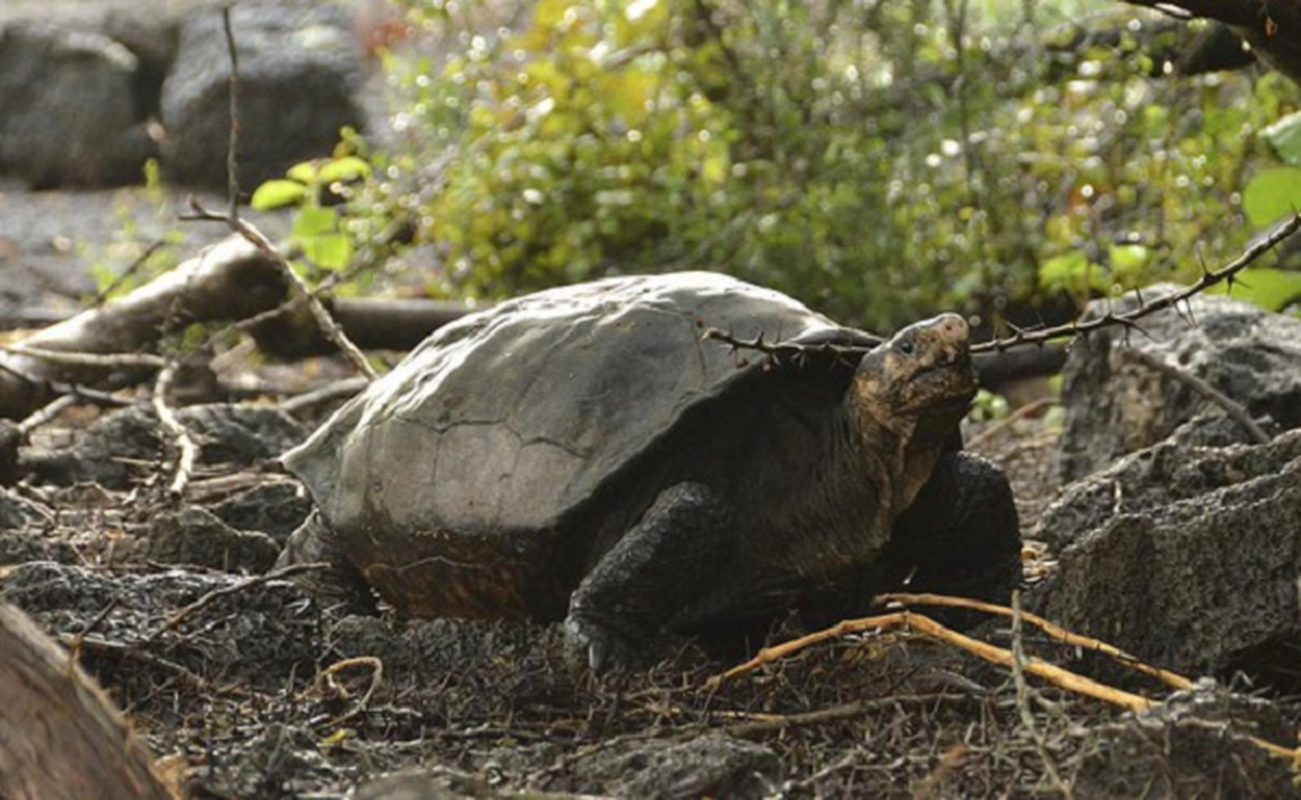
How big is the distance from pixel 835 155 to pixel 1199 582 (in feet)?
15.6

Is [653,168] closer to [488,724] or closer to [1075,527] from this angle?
[1075,527]

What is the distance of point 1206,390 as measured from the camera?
4738 millimetres

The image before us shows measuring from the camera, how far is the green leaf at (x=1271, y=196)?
185 inches

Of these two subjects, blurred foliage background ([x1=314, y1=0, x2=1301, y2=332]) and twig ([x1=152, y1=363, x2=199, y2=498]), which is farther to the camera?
blurred foliage background ([x1=314, y1=0, x2=1301, y2=332])

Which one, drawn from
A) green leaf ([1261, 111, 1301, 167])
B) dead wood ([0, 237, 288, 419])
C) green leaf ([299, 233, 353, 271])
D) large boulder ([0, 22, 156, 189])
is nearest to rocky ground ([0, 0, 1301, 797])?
green leaf ([1261, 111, 1301, 167])

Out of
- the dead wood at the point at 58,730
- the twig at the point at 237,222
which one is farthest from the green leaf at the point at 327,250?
the dead wood at the point at 58,730

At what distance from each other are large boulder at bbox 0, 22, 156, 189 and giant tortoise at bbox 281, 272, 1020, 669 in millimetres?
10005

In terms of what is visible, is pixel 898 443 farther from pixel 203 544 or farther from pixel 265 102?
pixel 265 102

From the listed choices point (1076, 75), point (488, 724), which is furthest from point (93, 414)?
point (488, 724)

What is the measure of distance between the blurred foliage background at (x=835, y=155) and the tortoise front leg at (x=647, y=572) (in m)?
3.73

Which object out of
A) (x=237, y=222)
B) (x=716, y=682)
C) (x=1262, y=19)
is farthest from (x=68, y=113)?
(x=716, y=682)

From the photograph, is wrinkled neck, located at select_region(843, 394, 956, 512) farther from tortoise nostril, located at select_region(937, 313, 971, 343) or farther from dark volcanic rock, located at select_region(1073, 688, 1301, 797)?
dark volcanic rock, located at select_region(1073, 688, 1301, 797)

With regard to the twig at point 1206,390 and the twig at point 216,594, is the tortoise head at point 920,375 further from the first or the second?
the twig at point 1206,390

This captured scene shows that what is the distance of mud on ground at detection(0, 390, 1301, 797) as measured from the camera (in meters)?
2.56
